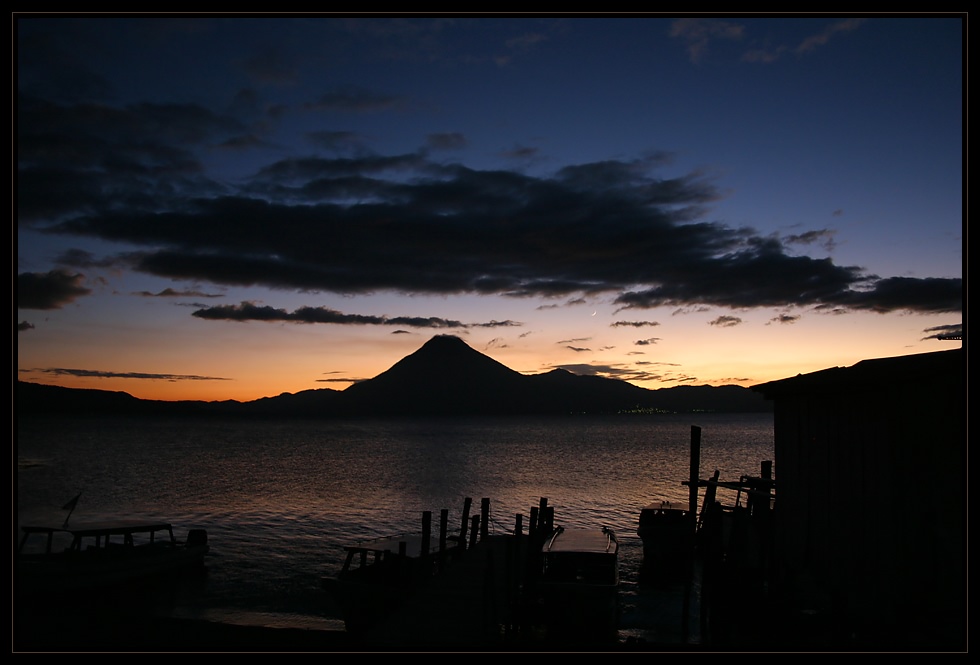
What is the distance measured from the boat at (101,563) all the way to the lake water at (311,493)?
1722mm

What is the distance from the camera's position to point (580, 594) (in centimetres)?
1734

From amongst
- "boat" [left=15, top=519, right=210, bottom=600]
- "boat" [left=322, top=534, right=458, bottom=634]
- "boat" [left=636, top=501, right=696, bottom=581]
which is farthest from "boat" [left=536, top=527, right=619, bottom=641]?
"boat" [left=15, top=519, right=210, bottom=600]

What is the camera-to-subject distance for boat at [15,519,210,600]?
23.8m

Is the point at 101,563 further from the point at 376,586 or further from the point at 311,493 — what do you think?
the point at 311,493

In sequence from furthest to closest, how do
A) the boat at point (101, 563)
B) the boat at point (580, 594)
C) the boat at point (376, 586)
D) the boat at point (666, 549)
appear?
the boat at point (666, 549) → the boat at point (101, 563) → the boat at point (376, 586) → the boat at point (580, 594)

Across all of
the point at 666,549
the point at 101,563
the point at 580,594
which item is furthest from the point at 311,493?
the point at 580,594

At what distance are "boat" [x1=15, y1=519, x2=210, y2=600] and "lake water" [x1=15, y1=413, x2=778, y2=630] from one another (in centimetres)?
172

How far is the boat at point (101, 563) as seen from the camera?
2381 centimetres

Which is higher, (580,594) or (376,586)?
(580,594)

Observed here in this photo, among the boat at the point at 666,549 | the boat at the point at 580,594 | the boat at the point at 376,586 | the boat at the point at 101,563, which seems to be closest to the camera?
the boat at the point at 580,594

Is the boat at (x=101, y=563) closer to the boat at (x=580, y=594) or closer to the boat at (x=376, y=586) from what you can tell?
the boat at (x=376, y=586)

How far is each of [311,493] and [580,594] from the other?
4854 centimetres

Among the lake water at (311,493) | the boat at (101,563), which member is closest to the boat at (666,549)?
the lake water at (311,493)
